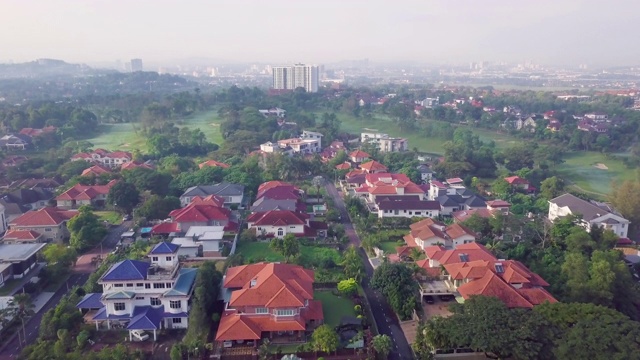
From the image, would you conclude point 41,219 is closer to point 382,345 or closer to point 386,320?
point 386,320

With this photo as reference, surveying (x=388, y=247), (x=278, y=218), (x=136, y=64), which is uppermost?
(x=136, y=64)

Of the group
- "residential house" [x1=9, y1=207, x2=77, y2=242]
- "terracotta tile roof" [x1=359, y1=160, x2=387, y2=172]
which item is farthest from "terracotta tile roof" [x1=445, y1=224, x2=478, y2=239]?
"residential house" [x1=9, y1=207, x2=77, y2=242]

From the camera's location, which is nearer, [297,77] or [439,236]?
[439,236]

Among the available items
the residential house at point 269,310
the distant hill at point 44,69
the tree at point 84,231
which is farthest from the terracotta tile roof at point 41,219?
the distant hill at point 44,69

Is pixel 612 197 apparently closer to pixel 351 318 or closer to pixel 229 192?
pixel 351 318

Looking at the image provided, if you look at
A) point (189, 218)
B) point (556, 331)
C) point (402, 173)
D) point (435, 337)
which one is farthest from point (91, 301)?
point (402, 173)

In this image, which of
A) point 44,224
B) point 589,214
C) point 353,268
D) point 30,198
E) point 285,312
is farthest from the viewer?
point 30,198

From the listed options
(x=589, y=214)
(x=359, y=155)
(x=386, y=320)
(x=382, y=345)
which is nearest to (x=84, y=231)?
(x=386, y=320)
